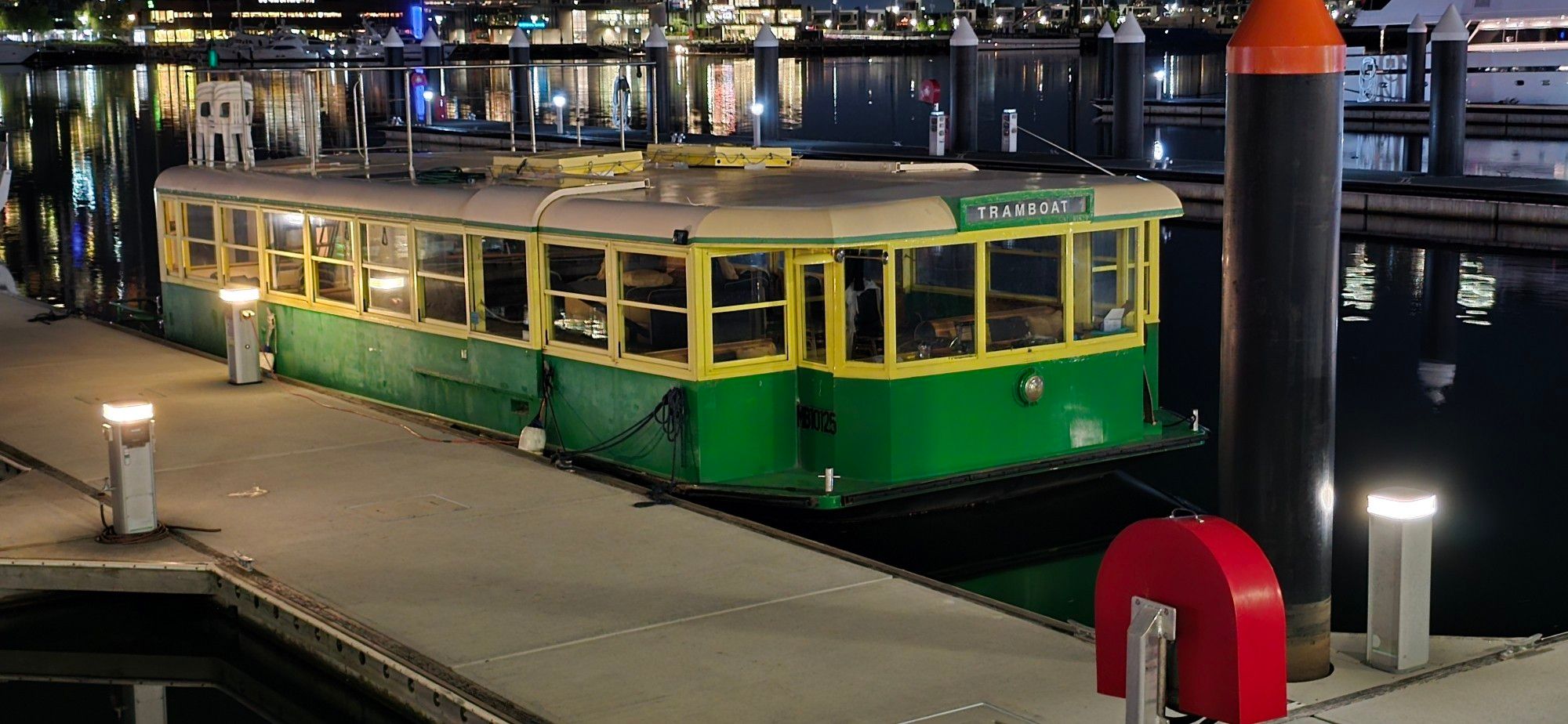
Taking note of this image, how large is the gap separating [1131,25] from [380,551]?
30.2 meters

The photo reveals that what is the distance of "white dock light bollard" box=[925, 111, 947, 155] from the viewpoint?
38562mm

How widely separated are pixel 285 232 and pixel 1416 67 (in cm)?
4782

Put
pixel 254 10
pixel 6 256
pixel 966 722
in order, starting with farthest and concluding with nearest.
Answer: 1. pixel 254 10
2. pixel 6 256
3. pixel 966 722

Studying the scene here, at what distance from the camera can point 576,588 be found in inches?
411

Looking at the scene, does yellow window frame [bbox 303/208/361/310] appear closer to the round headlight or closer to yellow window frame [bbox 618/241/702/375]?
yellow window frame [bbox 618/241/702/375]

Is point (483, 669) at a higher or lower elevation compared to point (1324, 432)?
lower

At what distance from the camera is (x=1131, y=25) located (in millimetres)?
38594

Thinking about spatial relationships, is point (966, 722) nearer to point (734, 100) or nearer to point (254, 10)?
point (734, 100)

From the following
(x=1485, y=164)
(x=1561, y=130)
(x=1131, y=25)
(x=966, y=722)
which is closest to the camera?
(x=966, y=722)

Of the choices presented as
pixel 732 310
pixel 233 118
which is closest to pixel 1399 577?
pixel 732 310

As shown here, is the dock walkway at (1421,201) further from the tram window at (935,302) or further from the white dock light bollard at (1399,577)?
the white dock light bollard at (1399,577)

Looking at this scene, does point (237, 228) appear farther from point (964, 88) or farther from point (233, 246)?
point (964, 88)

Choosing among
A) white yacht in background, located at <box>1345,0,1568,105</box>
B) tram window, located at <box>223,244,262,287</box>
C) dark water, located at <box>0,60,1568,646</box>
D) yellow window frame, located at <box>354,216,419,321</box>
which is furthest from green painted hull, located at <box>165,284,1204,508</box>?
white yacht in background, located at <box>1345,0,1568,105</box>

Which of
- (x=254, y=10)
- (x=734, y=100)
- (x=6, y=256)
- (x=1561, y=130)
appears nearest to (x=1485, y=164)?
(x=1561, y=130)
